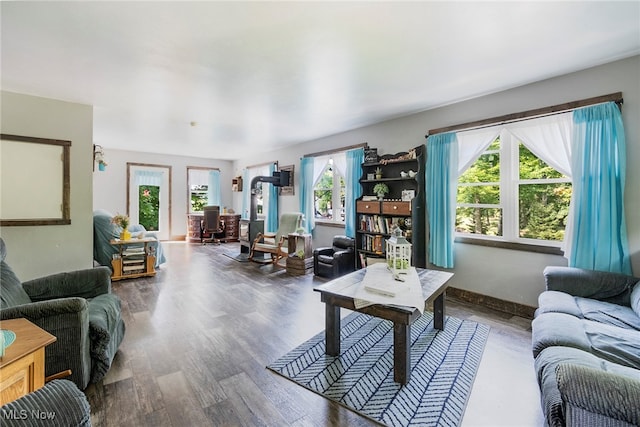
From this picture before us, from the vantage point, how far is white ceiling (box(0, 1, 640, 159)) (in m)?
1.90

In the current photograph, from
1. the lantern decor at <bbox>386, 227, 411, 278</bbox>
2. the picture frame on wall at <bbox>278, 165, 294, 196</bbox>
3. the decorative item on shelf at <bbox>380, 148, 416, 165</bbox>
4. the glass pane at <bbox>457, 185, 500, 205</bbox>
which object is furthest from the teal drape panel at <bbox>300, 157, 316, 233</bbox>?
the lantern decor at <bbox>386, 227, 411, 278</bbox>

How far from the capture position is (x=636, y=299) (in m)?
2.06

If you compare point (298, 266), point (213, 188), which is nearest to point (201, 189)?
point (213, 188)

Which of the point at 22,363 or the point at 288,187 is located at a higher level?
the point at 288,187

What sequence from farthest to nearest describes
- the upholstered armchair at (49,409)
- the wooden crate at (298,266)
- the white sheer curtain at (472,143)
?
the wooden crate at (298,266) → the white sheer curtain at (472,143) → the upholstered armchair at (49,409)

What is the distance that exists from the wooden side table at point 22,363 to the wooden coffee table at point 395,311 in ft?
5.15

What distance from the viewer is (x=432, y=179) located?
12.2 ft

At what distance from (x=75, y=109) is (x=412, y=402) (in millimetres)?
4892

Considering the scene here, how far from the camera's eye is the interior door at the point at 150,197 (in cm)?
755

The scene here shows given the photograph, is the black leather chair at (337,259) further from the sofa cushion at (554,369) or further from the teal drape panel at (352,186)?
the sofa cushion at (554,369)

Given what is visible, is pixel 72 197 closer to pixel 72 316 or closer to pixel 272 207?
pixel 72 316

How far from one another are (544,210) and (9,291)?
15.5 feet

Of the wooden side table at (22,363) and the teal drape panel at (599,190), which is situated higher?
the teal drape panel at (599,190)

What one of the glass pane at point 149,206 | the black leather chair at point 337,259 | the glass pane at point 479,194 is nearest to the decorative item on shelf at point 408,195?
the glass pane at point 479,194
